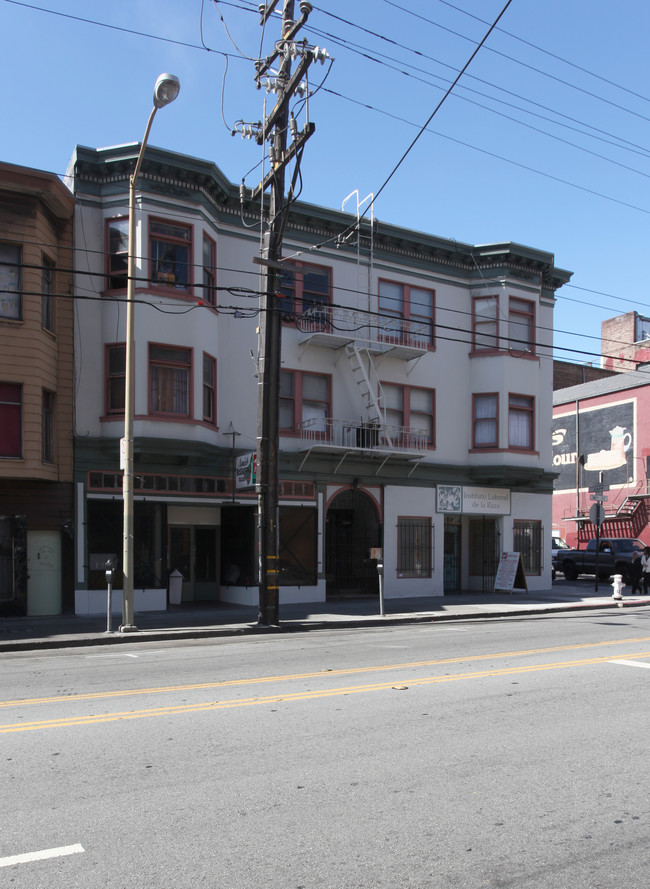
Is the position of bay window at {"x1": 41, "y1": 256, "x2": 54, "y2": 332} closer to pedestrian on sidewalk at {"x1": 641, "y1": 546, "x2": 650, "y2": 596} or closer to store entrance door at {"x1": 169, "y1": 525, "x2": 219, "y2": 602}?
store entrance door at {"x1": 169, "y1": 525, "x2": 219, "y2": 602}

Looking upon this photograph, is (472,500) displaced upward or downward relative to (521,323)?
downward

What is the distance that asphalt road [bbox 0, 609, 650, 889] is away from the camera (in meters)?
4.39

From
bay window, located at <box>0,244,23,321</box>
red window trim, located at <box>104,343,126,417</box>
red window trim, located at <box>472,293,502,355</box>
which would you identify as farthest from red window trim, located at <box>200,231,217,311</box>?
red window trim, located at <box>472,293,502,355</box>

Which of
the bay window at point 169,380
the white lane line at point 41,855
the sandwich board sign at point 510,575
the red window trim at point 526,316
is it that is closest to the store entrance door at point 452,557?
the sandwich board sign at point 510,575

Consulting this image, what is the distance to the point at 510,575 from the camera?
975 inches

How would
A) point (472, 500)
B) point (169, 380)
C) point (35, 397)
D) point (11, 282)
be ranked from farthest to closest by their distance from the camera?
point (472, 500) → point (169, 380) → point (11, 282) → point (35, 397)

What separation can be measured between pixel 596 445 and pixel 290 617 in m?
31.4

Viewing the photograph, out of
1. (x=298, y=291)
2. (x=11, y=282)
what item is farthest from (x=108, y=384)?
(x=298, y=291)

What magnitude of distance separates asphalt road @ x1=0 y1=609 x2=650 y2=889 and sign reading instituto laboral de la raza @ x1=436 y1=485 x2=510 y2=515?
14.1 m

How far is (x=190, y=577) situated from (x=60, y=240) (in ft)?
30.7

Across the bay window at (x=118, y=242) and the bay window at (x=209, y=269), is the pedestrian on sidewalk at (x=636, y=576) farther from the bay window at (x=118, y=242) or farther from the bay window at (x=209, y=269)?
the bay window at (x=118, y=242)

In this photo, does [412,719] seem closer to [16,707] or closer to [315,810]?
[315,810]

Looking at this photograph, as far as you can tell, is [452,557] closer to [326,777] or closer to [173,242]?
[173,242]

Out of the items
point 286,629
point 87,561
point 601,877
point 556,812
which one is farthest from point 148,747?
point 87,561
